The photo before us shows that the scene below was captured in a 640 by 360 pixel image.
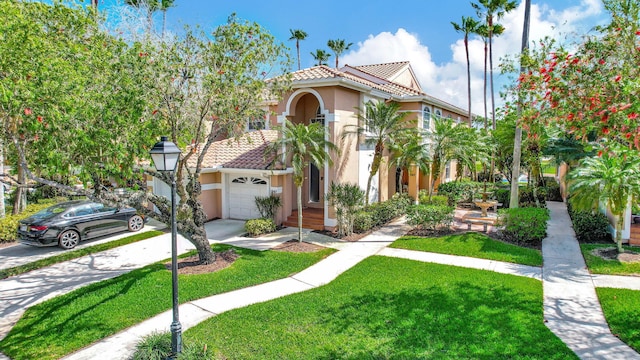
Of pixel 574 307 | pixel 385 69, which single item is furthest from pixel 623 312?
pixel 385 69

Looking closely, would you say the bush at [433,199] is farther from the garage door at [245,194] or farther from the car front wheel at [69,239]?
the car front wheel at [69,239]

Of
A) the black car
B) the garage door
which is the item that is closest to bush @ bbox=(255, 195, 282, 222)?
the garage door

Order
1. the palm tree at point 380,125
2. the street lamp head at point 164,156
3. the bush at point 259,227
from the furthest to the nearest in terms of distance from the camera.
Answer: the palm tree at point 380,125 < the bush at point 259,227 < the street lamp head at point 164,156

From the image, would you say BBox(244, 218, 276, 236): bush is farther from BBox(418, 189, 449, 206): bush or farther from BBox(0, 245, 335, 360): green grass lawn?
BBox(418, 189, 449, 206): bush

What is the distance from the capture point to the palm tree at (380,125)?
17016 mm

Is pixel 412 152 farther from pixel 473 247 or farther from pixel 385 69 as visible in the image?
pixel 385 69

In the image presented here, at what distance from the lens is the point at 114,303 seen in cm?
932

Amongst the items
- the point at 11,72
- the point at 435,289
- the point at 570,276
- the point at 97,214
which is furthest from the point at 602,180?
the point at 97,214

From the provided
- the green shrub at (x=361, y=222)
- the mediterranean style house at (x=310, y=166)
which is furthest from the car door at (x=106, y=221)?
the green shrub at (x=361, y=222)

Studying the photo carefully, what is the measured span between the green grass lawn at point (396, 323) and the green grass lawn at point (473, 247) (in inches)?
83.8

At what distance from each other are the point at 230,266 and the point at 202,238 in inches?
49.2

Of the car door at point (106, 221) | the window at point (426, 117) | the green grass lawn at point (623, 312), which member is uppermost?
the window at point (426, 117)

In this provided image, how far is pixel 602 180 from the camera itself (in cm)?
1190

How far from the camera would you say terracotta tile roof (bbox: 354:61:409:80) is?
27.2m
